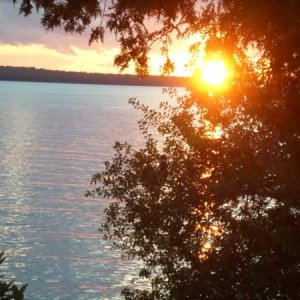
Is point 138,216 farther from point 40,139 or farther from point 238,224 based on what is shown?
point 40,139

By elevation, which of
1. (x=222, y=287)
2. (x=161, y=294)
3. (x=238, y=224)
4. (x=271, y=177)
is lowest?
(x=161, y=294)

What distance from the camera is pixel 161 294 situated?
55.4 feet

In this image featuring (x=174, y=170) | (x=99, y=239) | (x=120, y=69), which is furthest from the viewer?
(x=99, y=239)

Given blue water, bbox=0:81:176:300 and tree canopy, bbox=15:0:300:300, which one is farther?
blue water, bbox=0:81:176:300

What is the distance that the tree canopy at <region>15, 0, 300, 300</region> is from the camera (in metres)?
12.8

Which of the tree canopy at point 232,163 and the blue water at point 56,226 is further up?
the tree canopy at point 232,163

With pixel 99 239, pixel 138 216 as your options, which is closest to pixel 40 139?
→ pixel 99 239

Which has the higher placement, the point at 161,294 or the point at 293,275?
the point at 293,275

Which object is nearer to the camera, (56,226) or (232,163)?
(232,163)

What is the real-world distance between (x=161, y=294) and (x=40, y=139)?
92622mm

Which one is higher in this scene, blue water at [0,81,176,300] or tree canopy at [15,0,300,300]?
tree canopy at [15,0,300,300]

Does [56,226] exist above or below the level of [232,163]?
below

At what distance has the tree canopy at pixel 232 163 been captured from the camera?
12841 millimetres

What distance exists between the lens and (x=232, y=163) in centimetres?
1418
